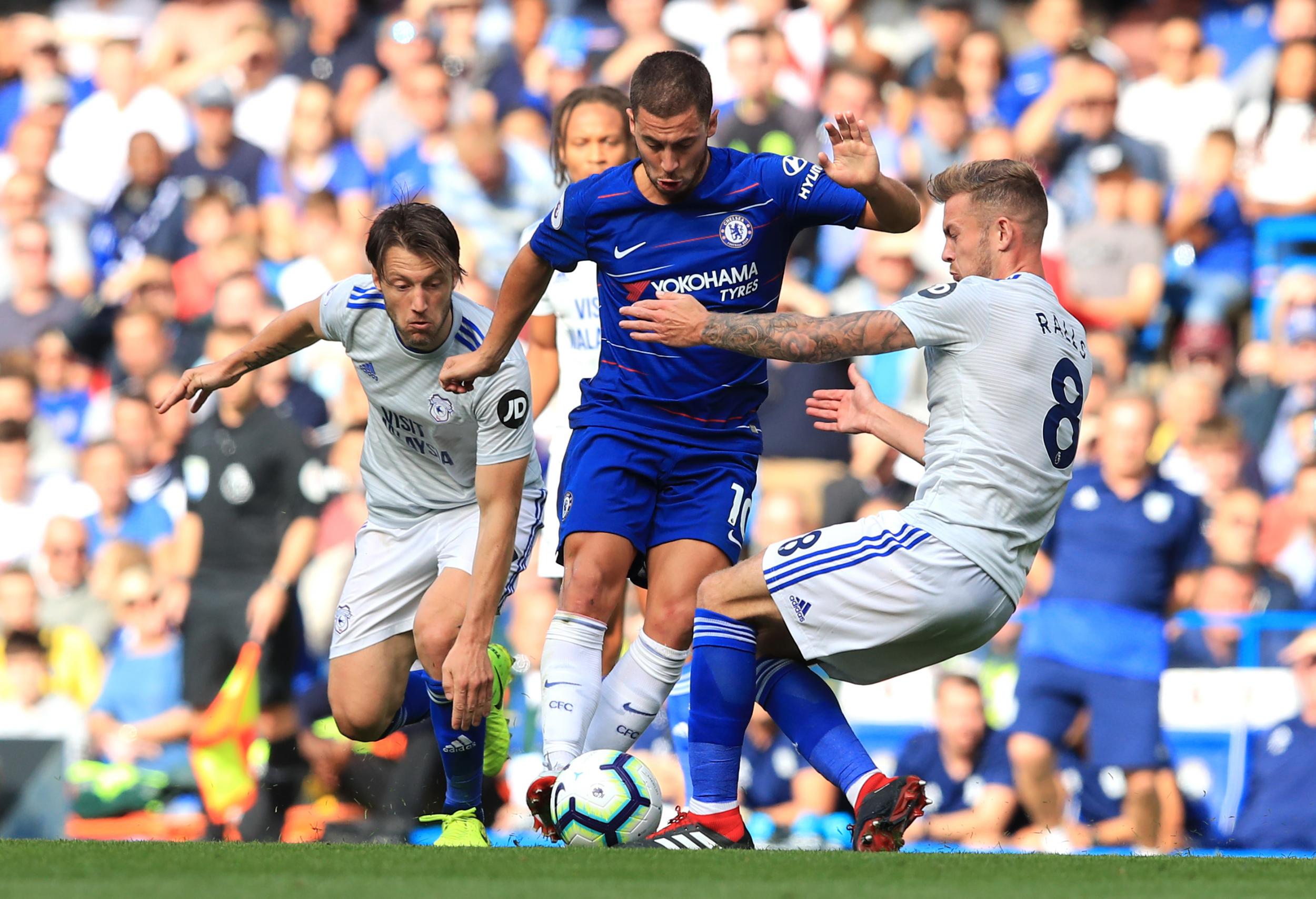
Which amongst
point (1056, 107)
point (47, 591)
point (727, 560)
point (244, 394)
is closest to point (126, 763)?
point (47, 591)

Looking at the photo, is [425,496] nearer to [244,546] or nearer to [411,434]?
[411,434]

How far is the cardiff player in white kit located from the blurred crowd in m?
1.98

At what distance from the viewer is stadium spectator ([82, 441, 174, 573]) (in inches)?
371

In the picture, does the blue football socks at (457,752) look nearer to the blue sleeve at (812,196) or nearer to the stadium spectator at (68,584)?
the blue sleeve at (812,196)

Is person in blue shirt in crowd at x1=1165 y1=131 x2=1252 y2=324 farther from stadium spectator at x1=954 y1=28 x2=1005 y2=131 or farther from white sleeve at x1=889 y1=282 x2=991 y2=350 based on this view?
white sleeve at x1=889 y1=282 x2=991 y2=350

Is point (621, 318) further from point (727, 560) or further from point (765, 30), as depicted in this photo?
point (765, 30)

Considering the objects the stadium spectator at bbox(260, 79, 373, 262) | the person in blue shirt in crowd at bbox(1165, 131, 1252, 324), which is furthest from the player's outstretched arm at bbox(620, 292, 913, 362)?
the stadium spectator at bbox(260, 79, 373, 262)

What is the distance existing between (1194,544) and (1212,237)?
2057 mm

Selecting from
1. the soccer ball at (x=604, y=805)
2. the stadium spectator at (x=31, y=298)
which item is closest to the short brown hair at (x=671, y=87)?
the soccer ball at (x=604, y=805)

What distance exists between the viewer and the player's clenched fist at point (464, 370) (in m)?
5.07

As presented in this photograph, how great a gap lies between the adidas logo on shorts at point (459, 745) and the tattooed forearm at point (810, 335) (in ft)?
6.65

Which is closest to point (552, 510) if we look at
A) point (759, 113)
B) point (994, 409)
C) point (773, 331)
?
point (773, 331)

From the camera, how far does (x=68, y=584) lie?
364 inches

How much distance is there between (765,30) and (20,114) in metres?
5.36
